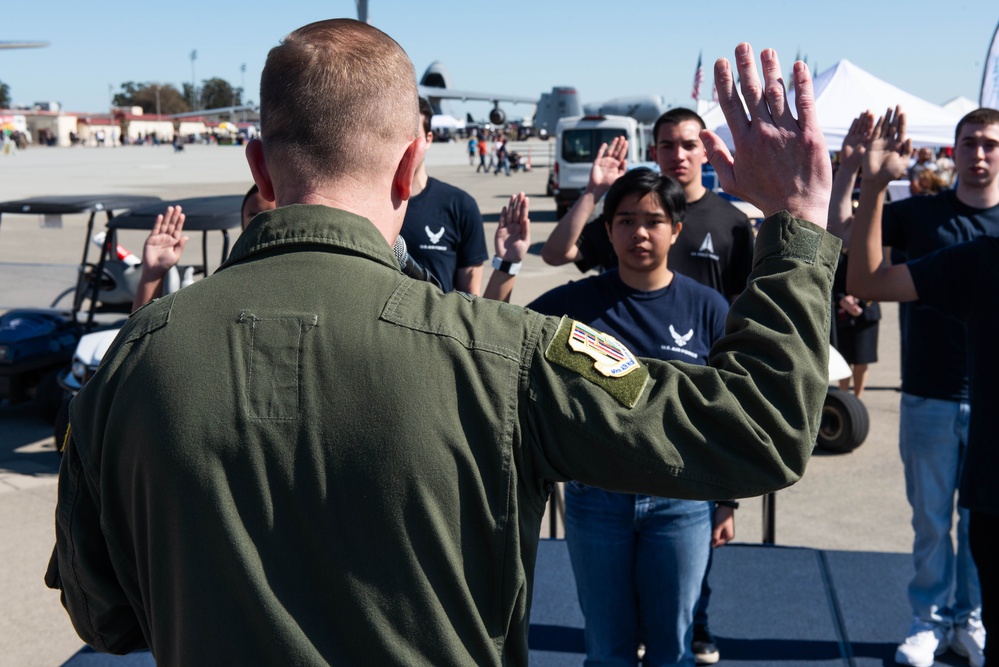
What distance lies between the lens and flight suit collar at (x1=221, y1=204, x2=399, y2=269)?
126 cm

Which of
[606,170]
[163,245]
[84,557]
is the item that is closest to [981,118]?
[606,170]

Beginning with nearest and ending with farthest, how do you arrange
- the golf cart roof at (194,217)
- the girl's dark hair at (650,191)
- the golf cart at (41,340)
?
the girl's dark hair at (650,191) < the golf cart roof at (194,217) < the golf cart at (41,340)

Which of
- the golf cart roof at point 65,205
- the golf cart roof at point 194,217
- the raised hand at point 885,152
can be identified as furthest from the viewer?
the golf cart roof at point 65,205

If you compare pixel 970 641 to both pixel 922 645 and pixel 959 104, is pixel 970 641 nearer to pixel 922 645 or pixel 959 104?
pixel 922 645

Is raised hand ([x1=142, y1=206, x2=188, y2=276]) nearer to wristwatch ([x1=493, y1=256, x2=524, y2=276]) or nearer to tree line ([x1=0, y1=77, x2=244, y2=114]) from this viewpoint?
wristwatch ([x1=493, y1=256, x2=524, y2=276])

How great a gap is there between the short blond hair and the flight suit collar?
0.05m

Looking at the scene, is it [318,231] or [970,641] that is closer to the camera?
[318,231]

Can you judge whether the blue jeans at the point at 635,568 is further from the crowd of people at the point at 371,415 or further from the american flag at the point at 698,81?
the american flag at the point at 698,81

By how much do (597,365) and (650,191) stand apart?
2.12m

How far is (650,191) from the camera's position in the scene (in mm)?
3234

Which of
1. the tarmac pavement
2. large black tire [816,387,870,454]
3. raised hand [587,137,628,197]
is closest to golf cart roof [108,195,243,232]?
the tarmac pavement

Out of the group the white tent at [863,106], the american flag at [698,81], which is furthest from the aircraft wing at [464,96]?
the white tent at [863,106]

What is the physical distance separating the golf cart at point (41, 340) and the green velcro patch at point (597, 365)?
6.69 m

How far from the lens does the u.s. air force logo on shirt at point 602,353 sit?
122 centimetres
